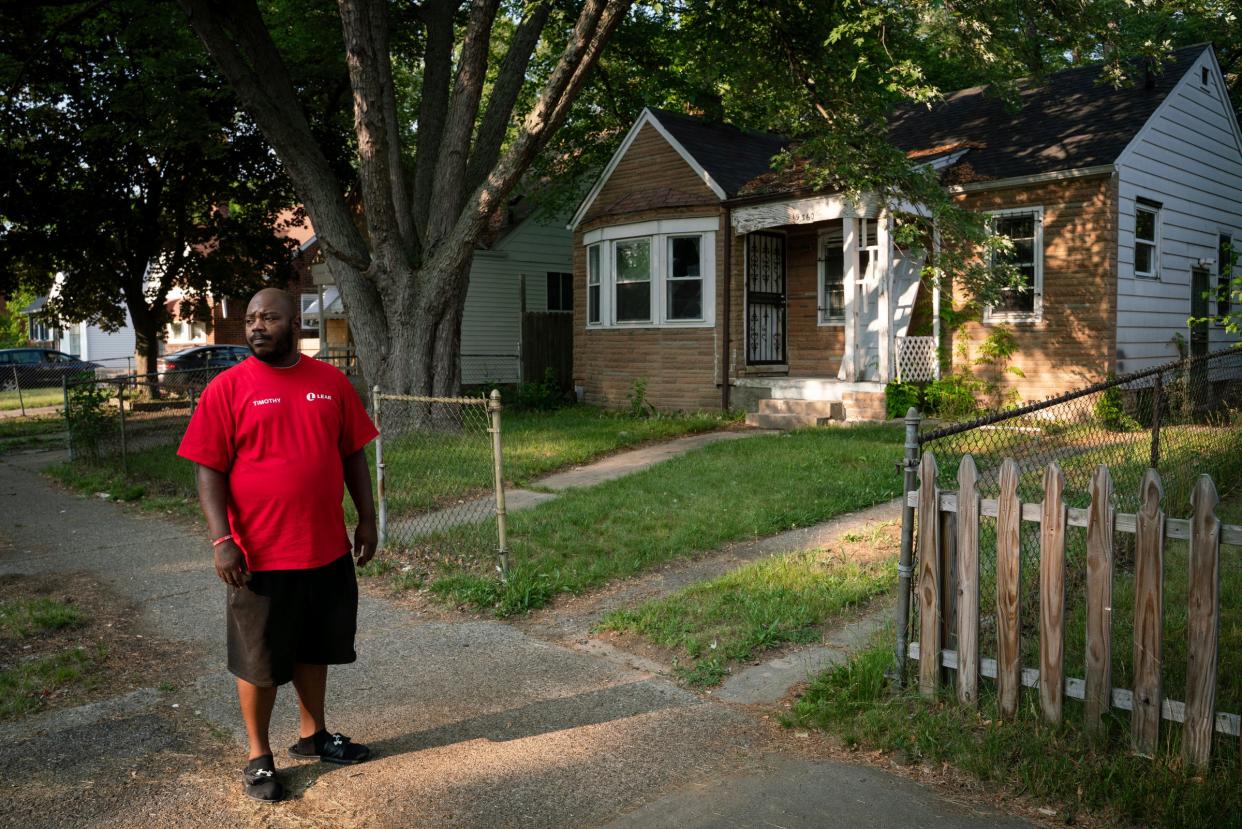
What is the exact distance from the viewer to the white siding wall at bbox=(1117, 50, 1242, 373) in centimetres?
1469

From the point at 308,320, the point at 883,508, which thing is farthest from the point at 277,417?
the point at 308,320

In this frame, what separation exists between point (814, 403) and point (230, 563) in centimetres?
1213

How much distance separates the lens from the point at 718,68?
15.3 meters

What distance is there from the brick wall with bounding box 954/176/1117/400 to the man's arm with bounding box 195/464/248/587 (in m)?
13.5

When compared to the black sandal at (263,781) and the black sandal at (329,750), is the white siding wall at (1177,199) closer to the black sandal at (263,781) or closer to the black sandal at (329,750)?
the black sandal at (329,750)

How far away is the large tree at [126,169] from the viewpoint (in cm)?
1739

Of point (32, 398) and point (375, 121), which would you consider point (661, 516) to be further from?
point (32, 398)

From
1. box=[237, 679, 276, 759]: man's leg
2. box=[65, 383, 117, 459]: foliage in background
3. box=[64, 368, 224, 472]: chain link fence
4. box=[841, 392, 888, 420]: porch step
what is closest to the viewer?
box=[237, 679, 276, 759]: man's leg

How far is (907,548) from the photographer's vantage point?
4.50m

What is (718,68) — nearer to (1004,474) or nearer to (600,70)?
(600,70)

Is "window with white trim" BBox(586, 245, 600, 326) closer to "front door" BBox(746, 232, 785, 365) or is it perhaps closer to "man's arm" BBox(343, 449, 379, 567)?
"front door" BBox(746, 232, 785, 365)

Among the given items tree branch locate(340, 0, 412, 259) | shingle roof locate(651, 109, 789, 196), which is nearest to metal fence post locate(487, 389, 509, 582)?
tree branch locate(340, 0, 412, 259)

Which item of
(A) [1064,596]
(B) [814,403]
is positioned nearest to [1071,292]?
(B) [814,403]

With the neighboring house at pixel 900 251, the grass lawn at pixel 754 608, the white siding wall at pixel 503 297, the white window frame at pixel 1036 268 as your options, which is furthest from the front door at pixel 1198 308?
the white siding wall at pixel 503 297
